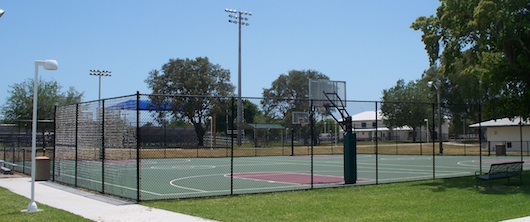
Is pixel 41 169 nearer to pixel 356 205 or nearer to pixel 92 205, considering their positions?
pixel 92 205

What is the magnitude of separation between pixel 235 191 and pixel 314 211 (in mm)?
5113

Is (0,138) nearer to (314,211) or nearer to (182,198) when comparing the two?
(182,198)

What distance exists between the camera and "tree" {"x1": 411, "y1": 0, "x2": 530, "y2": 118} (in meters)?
17.6

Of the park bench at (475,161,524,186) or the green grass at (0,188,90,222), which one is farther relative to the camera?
the park bench at (475,161,524,186)

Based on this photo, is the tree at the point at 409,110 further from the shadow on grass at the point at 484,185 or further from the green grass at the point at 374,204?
the green grass at the point at 374,204

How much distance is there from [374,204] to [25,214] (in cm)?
805

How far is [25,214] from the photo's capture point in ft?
38.0

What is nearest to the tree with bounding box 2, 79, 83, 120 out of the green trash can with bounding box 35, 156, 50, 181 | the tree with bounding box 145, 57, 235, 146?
the tree with bounding box 145, 57, 235, 146

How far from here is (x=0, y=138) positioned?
93.6 feet

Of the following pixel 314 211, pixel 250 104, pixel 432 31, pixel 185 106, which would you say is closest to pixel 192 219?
pixel 314 211

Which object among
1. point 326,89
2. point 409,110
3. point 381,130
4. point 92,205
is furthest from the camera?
point 409,110

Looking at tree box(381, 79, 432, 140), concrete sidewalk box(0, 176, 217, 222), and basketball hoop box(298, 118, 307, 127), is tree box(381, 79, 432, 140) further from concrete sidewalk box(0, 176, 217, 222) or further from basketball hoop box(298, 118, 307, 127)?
concrete sidewalk box(0, 176, 217, 222)

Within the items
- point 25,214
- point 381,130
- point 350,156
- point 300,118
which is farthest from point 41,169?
point 381,130

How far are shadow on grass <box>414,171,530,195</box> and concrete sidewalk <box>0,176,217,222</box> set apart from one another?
8555 millimetres
